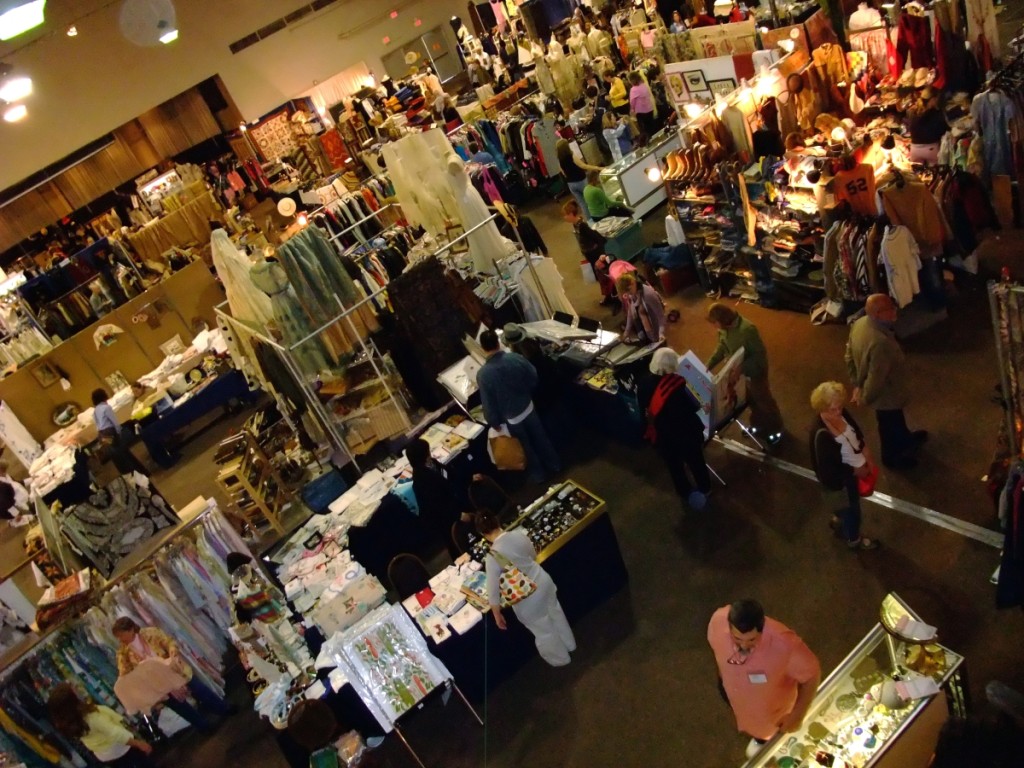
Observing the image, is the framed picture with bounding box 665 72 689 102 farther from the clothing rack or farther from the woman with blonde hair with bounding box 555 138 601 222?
the clothing rack

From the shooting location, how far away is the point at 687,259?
8875 mm

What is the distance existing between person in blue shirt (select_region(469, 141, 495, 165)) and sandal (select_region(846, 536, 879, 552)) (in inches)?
399

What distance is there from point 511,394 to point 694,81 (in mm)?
6520

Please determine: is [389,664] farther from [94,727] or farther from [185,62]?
[185,62]

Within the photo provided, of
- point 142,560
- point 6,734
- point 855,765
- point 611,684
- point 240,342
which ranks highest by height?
point 240,342

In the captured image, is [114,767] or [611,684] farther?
[114,767]

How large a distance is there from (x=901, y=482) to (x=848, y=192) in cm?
266

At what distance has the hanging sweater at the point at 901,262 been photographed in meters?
6.19

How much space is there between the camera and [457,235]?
8.95 m

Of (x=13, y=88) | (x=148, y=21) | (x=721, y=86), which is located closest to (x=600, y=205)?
(x=721, y=86)

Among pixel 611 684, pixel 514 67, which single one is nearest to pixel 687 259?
pixel 611 684

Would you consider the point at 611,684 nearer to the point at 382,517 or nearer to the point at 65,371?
the point at 382,517

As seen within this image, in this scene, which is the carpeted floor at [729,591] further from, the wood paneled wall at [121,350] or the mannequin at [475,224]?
the wood paneled wall at [121,350]

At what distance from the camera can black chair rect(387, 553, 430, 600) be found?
18.3 feet
